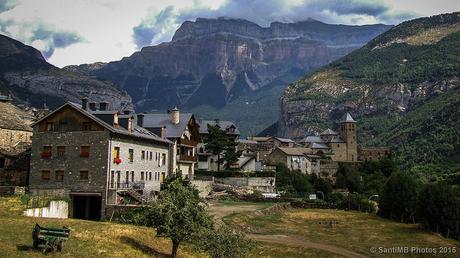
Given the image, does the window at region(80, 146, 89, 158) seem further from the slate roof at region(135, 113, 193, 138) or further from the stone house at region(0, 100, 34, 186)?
the slate roof at region(135, 113, 193, 138)

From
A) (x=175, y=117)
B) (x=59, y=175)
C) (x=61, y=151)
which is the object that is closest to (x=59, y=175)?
(x=59, y=175)

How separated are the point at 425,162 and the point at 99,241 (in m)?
149

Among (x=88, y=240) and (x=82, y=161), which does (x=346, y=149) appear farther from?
A: (x=88, y=240)

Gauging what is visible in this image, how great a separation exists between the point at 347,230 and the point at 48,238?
39.9 m

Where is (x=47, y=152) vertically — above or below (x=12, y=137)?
below

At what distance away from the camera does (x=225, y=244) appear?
29422 mm

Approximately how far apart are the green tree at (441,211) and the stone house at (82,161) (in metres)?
35.5

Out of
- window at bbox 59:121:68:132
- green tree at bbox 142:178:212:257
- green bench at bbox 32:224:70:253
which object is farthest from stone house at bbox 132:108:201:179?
green bench at bbox 32:224:70:253

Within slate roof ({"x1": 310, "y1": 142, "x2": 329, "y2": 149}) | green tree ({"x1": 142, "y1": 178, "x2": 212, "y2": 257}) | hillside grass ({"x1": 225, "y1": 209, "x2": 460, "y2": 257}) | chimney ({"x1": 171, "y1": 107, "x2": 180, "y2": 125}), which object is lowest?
hillside grass ({"x1": 225, "y1": 209, "x2": 460, "y2": 257})

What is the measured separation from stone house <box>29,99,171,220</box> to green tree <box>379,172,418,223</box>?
1501 inches

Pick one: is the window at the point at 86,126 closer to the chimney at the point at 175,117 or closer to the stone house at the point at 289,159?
the chimney at the point at 175,117

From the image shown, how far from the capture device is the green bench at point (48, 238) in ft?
86.8

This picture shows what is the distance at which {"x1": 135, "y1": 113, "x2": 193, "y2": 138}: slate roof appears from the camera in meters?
74.8

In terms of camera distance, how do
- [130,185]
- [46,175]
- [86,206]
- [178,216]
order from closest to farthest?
[178,216] → [46,175] → [86,206] → [130,185]
